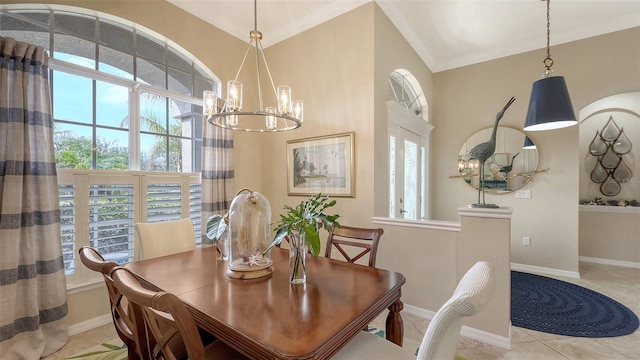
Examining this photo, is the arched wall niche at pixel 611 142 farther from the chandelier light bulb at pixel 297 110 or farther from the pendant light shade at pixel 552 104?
the chandelier light bulb at pixel 297 110

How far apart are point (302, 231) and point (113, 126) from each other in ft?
7.68

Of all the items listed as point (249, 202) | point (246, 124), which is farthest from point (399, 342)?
point (246, 124)

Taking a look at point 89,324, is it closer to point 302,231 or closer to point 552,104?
point 302,231

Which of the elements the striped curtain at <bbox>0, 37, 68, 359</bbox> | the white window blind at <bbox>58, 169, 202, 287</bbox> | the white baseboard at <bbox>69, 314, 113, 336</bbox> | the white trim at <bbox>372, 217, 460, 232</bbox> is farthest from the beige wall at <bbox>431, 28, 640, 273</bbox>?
the striped curtain at <bbox>0, 37, 68, 359</bbox>

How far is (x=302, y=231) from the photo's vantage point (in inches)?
54.6

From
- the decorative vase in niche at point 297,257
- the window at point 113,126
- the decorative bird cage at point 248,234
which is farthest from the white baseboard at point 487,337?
the window at point 113,126

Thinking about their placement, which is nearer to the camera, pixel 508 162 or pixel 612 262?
pixel 508 162

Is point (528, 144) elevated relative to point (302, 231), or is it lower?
elevated

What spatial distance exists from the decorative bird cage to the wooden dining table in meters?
0.08

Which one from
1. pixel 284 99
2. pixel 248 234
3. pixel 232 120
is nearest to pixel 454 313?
pixel 248 234

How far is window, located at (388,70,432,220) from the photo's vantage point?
3248 mm

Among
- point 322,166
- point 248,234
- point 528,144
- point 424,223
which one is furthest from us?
point 528,144

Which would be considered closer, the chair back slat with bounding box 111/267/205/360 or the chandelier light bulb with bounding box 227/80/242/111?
the chair back slat with bounding box 111/267/205/360

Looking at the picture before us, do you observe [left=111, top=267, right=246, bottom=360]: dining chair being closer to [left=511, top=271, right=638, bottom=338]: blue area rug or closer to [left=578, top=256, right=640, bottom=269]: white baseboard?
[left=511, top=271, right=638, bottom=338]: blue area rug
